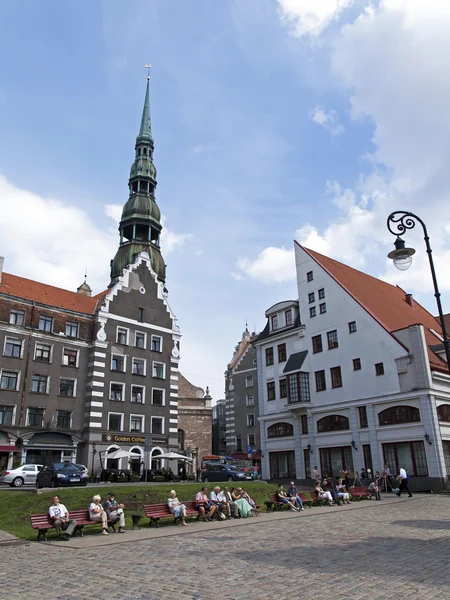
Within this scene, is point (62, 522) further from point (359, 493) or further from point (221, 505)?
point (359, 493)

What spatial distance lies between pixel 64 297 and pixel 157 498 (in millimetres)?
31152

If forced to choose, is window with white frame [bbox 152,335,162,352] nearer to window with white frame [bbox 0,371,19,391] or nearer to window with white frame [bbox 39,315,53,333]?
window with white frame [bbox 39,315,53,333]

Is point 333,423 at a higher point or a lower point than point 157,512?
higher

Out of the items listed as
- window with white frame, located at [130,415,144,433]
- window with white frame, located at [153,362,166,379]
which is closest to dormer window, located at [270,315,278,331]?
window with white frame, located at [153,362,166,379]

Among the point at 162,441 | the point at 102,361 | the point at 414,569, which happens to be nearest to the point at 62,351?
the point at 102,361

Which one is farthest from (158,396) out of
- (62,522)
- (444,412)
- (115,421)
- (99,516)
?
(62,522)

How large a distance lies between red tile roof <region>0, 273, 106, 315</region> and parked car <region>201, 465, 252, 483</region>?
19182 mm

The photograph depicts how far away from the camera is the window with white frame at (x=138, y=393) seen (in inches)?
1935

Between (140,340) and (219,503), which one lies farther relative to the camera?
(140,340)

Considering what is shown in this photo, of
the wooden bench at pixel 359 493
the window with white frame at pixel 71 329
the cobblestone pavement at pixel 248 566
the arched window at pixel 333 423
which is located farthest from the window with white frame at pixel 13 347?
the cobblestone pavement at pixel 248 566

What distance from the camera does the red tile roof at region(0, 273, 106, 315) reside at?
1791 inches

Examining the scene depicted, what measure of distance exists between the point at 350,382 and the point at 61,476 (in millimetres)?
21262

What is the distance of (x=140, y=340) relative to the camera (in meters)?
51.7

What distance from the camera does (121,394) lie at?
1891 inches
